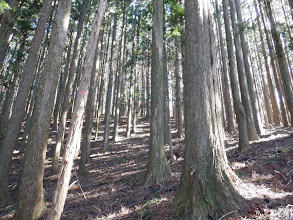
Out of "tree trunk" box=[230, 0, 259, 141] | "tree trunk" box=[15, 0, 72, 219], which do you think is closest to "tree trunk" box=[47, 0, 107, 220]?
"tree trunk" box=[15, 0, 72, 219]

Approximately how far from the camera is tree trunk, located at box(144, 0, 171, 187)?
5.76 meters

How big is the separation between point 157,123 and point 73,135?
3.26m

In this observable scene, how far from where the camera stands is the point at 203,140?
11.1 ft

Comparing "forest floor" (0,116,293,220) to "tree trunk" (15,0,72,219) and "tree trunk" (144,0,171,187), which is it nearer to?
"tree trunk" (144,0,171,187)

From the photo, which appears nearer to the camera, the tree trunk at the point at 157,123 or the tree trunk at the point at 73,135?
the tree trunk at the point at 73,135

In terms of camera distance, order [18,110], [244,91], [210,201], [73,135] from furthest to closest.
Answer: [244,91] < [18,110] < [73,135] < [210,201]

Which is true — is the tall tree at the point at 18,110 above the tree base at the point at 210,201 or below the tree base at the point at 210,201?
above

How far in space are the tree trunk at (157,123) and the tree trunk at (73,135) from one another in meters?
2.93

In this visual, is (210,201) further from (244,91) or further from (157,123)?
(244,91)

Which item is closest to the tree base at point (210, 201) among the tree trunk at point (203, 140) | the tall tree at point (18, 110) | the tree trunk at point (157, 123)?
the tree trunk at point (203, 140)

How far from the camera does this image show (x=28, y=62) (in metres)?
6.84

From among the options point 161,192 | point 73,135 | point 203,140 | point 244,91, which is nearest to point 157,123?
point 161,192

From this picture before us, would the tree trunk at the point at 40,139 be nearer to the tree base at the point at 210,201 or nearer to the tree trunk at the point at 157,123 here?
the tree trunk at the point at 157,123

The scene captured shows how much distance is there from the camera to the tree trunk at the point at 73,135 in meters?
2.98
